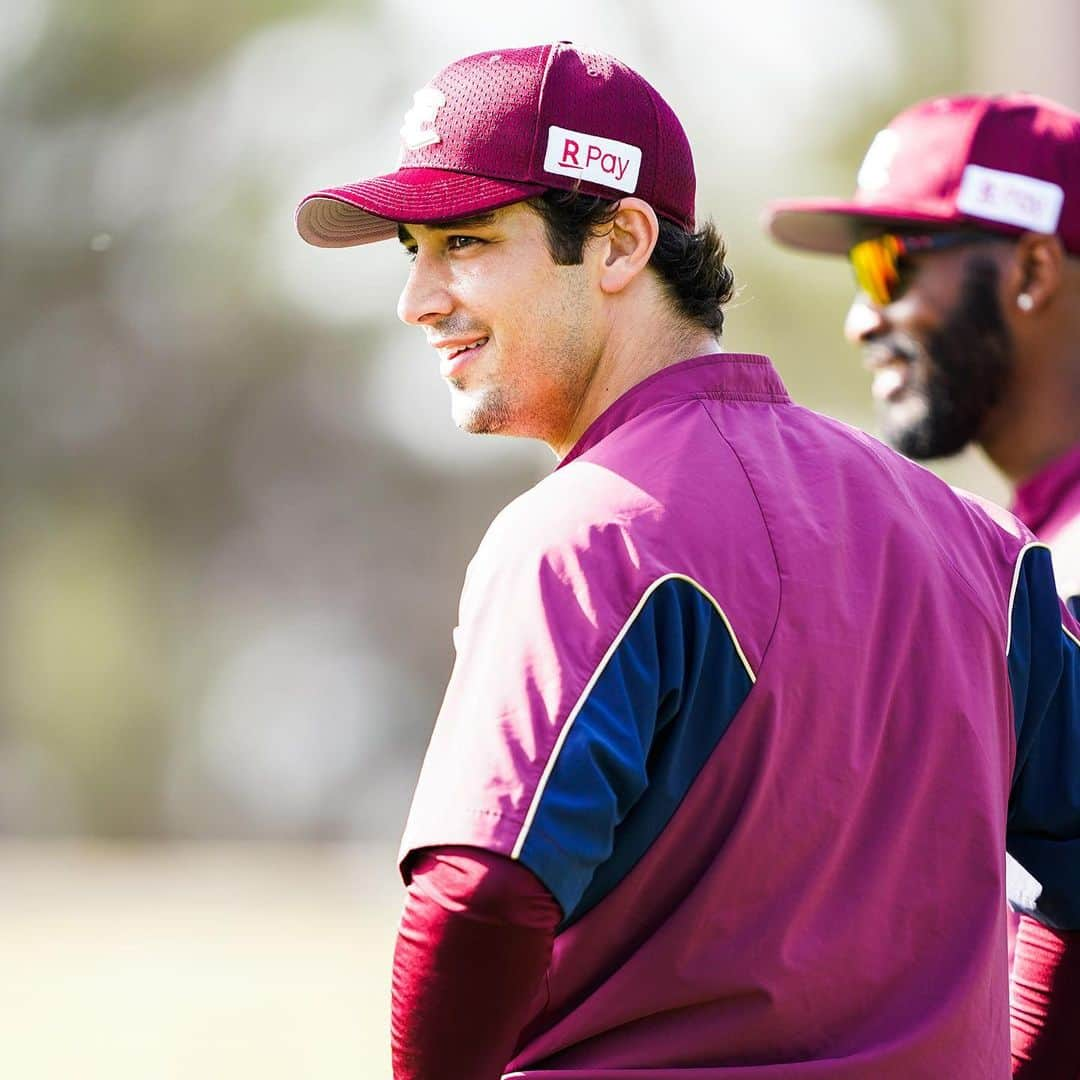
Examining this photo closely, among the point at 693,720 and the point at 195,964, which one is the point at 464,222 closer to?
the point at 693,720

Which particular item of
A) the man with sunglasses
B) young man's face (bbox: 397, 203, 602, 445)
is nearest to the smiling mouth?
young man's face (bbox: 397, 203, 602, 445)

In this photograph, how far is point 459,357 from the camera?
6.38 feet

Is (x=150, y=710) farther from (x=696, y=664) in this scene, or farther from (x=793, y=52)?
(x=696, y=664)

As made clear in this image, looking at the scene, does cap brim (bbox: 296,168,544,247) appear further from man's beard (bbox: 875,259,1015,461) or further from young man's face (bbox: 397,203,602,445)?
man's beard (bbox: 875,259,1015,461)

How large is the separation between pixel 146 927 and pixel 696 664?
810 centimetres

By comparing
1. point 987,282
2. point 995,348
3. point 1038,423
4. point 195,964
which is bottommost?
point 195,964

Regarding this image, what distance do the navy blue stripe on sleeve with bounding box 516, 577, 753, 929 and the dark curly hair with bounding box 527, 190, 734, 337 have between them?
512 millimetres

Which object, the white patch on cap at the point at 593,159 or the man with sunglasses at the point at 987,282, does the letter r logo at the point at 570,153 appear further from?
the man with sunglasses at the point at 987,282

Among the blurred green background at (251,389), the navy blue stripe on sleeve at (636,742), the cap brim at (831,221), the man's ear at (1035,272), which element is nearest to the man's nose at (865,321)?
the cap brim at (831,221)

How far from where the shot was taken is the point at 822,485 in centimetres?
171

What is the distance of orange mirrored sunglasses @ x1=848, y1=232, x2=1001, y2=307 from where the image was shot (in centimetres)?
276

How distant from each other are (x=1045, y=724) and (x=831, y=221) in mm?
1300

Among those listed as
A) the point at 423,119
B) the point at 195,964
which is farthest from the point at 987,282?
the point at 195,964

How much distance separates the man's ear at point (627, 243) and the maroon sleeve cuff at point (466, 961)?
0.71 meters
